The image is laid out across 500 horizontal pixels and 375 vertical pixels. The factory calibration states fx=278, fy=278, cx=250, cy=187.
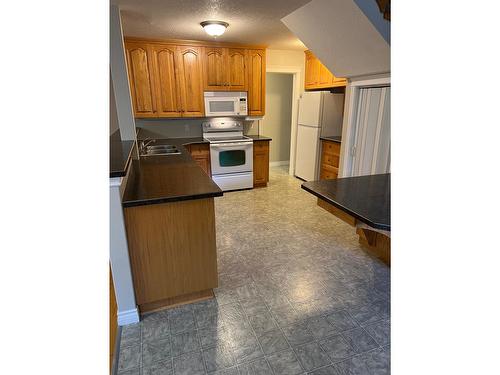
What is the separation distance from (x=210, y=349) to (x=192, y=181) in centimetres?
108

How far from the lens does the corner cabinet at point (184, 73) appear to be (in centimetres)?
385

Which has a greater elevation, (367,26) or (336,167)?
(367,26)

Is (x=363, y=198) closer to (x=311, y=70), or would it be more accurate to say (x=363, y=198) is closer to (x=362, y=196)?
(x=362, y=196)

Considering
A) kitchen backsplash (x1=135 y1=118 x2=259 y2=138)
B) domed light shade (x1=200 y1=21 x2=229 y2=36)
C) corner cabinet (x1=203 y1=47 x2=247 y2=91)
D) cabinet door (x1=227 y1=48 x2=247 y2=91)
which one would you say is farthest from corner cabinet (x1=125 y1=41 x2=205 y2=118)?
domed light shade (x1=200 y1=21 x2=229 y2=36)

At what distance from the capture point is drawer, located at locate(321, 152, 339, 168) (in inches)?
165

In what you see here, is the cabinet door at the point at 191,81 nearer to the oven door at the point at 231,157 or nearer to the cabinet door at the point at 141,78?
the cabinet door at the point at 141,78

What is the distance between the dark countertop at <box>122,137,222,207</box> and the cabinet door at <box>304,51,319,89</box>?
2935 millimetres

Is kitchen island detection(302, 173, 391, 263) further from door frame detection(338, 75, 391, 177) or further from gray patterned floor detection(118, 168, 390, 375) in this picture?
door frame detection(338, 75, 391, 177)

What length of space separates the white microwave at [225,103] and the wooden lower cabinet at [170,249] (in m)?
2.80

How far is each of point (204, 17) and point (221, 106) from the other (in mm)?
1533
